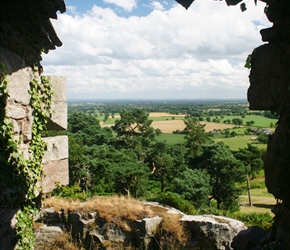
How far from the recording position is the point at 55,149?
16.2 ft

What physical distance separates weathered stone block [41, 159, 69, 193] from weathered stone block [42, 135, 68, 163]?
0.23 feet

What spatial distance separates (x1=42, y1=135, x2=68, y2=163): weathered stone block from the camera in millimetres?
4824

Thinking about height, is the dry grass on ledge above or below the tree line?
above

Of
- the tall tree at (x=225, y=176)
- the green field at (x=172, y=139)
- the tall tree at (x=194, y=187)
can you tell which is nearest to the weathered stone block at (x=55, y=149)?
the tall tree at (x=194, y=187)

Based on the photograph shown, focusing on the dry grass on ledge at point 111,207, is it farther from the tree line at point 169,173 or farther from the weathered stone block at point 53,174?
the tree line at point 169,173

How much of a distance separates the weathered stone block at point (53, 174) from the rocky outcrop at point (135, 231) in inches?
137

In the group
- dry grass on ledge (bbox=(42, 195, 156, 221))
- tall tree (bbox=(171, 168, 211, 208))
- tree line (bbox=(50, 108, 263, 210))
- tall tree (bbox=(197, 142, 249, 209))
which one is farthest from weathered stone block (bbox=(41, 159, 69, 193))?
tall tree (bbox=(197, 142, 249, 209))

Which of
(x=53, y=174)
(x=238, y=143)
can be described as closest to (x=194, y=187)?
(x=53, y=174)

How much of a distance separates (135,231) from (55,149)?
4062mm

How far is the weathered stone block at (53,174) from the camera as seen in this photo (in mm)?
4799

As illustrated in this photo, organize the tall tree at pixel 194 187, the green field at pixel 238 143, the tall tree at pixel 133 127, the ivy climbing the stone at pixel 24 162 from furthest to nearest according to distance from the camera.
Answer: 1. the green field at pixel 238 143
2. the tall tree at pixel 133 127
3. the tall tree at pixel 194 187
4. the ivy climbing the stone at pixel 24 162

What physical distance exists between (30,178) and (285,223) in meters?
3.15

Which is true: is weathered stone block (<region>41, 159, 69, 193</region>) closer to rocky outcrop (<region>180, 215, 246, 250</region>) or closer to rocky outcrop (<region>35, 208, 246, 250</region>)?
rocky outcrop (<region>35, 208, 246, 250</region>)

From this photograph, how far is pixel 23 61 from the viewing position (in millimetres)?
4141
